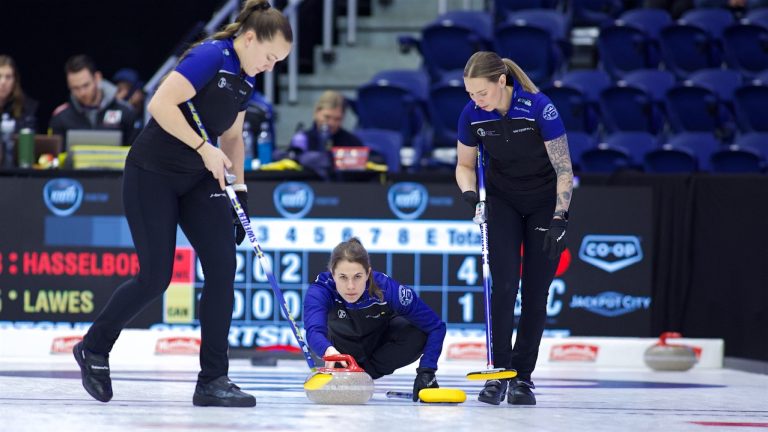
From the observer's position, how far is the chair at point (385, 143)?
1029 centimetres

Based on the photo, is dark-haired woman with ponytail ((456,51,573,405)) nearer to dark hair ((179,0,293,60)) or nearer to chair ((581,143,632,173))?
dark hair ((179,0,293,60))

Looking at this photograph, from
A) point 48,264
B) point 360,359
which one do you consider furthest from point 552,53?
point 360,359

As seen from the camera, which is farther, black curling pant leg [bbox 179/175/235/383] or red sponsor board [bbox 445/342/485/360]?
red sponsor board [bbox 445/342/485/360]

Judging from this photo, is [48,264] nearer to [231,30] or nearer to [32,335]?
[32,335]

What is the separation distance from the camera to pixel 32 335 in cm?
789

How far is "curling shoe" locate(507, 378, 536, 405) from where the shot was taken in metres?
5.33

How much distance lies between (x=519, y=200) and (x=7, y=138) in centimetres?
435

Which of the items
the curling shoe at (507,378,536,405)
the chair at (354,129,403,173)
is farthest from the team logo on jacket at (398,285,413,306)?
the chair at (354,129,403,173)

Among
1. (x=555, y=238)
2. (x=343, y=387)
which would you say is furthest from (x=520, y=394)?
(x=343, y=387)

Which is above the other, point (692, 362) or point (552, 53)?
point (552, 53)

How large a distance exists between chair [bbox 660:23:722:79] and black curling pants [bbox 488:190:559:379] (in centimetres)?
745

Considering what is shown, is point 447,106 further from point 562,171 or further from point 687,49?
point 562,171

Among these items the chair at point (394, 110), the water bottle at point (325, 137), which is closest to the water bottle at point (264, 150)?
the water bottle at point (325, 137)

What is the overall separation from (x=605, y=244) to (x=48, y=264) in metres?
3.46
